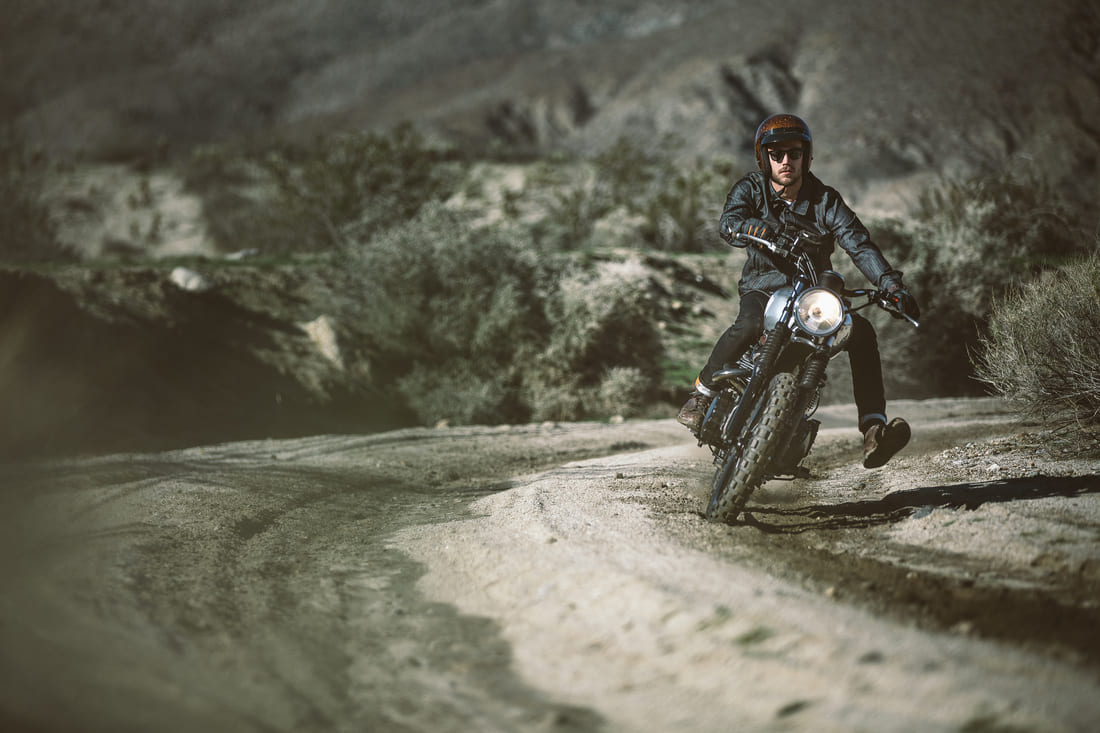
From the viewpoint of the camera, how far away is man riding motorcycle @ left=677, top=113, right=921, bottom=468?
5.23 meters

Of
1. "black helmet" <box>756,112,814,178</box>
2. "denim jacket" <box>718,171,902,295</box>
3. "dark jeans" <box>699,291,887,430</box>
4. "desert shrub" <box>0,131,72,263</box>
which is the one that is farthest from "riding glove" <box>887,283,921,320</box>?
"desert shrub" <box>0,131,72,263</box>

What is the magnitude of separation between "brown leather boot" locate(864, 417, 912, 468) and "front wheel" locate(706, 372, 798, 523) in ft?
2.49

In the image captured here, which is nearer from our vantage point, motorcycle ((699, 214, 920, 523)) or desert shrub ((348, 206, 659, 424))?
motorcycle ((699, 214, 920, 523))

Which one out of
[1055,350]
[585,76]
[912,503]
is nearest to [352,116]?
[585,76]

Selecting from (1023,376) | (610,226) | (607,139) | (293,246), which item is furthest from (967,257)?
(607,139)

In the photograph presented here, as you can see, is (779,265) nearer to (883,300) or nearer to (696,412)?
(883,300)

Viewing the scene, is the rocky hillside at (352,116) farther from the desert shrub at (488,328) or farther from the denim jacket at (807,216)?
the denim jacket at (807,216)

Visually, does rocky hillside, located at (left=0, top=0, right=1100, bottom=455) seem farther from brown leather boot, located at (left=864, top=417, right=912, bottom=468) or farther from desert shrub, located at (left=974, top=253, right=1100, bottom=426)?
brown leather boot, located at (left=864, top=417, right=912, bottom=468)

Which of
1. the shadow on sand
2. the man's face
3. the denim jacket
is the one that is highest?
the man's face

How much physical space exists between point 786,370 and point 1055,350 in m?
3.32

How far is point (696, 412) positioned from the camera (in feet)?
18.8

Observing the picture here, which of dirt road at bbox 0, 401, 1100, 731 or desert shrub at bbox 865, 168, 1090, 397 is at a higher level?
desert shrub at bbox 865, 168, 1090, 397

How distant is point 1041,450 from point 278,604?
19.5 feet

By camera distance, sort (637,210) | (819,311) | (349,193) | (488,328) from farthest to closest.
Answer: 1. (637,210)
2. (349,193)
3. (488,328)
4. (819,311)
